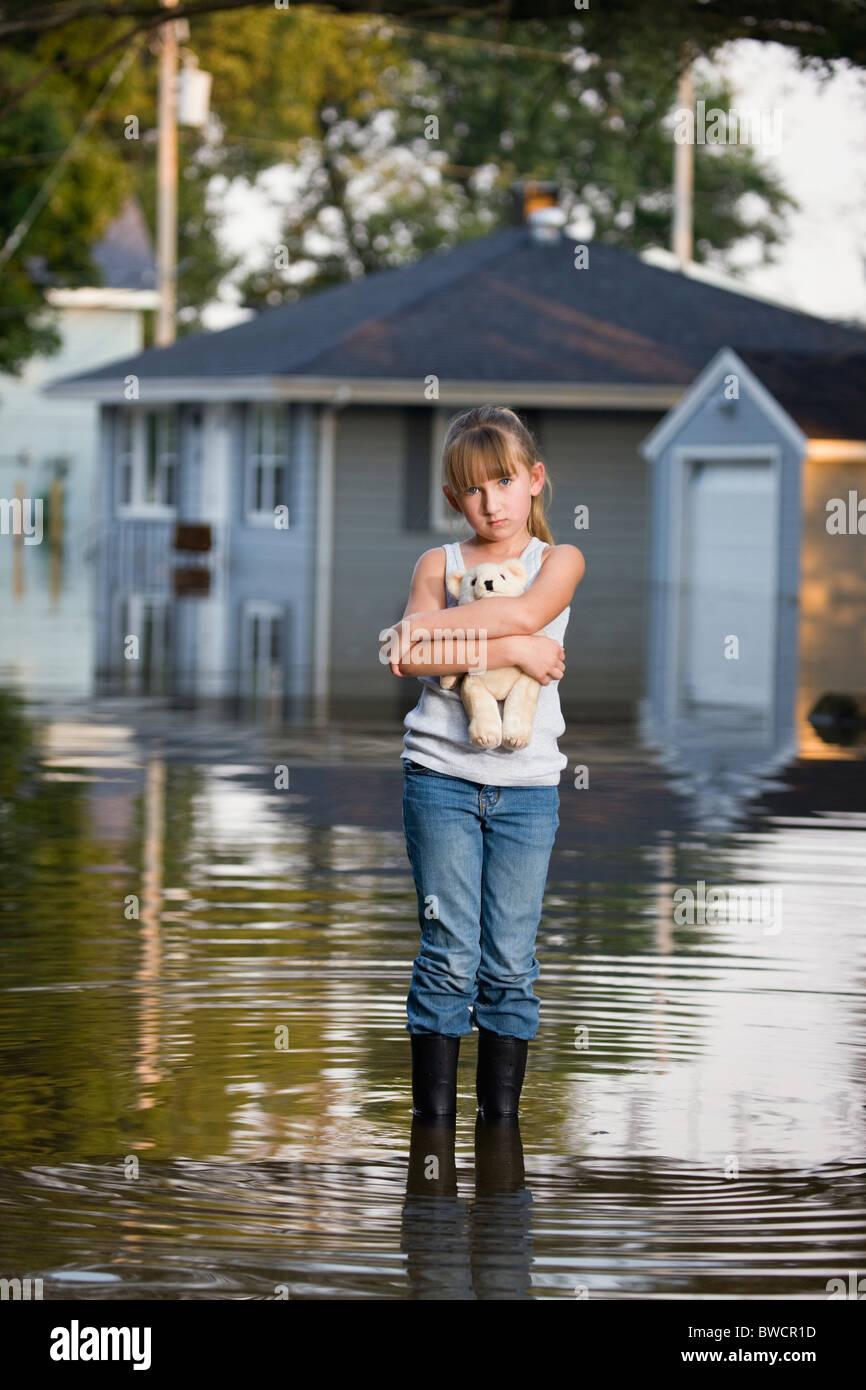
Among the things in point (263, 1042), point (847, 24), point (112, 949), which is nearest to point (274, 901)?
point (112, 949)

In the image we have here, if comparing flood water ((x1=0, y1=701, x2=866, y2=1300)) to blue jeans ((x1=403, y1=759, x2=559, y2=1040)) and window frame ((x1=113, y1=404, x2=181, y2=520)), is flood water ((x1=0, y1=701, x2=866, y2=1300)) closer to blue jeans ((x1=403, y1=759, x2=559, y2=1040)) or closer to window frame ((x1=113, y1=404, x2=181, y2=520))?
blue jeans ((x1=403, y1=759, x2=559, y2=1040))

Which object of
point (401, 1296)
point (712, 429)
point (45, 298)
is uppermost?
point (45, 298)

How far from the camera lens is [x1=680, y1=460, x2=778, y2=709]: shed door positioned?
29.5 m

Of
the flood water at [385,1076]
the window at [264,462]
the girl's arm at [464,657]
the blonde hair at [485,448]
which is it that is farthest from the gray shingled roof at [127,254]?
the girl's arm at [464,657]

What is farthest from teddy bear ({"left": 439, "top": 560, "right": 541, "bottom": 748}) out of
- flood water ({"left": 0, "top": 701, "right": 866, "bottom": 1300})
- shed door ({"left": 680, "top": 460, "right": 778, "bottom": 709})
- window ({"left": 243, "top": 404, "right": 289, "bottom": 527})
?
window ({"left": 243, "top": 404, "right": 289, "bottom": 527})

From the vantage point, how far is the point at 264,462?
3519 centimetres

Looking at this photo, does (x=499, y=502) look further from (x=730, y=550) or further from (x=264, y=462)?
(x=264, y=462)

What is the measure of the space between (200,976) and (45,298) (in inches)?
1458

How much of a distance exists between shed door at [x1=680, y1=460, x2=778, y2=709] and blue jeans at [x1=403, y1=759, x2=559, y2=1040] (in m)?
21.2

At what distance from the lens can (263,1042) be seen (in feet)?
23.6

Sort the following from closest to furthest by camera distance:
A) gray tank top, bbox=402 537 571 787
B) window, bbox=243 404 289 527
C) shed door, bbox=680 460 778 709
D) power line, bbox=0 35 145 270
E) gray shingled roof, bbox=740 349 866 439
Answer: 1. gray tank top, bbox=402 537 571 787
2. shed door, bbox=680 460 778 709
3. gray shingled roof, bbox=740 349 866 439
4. window, bbox=243 404 289 527
5. power line, bbox=0 35 145 270

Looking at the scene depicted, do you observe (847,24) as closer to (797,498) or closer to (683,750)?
(683,750)

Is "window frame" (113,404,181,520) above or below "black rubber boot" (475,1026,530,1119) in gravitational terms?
above

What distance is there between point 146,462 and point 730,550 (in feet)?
34.3
